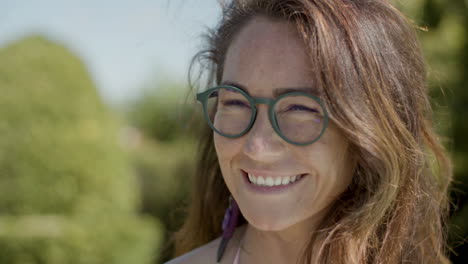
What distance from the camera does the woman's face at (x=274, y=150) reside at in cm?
167

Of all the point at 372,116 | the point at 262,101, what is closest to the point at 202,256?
the point at 262,101

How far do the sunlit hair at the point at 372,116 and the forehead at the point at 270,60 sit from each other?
0.03m

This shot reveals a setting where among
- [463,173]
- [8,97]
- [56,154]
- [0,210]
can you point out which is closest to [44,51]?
[8,97]

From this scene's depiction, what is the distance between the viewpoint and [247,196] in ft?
5.88

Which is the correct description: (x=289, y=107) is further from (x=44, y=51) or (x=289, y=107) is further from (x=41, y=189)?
(x=44, y=51)

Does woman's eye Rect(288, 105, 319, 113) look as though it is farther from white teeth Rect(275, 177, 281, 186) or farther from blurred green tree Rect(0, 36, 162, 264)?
blurred green tree Rect(0, 36, 162, 264)

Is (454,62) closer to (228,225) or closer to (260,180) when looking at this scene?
(228,225)

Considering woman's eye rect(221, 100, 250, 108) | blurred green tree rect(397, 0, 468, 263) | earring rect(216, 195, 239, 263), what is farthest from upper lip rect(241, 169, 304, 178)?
blurred green tree rect(397, 0, 468, 263)

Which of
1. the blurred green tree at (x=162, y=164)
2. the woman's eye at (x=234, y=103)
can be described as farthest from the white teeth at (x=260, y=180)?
the blurred green tree at (x=162, y=164)

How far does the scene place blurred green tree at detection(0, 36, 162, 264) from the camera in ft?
14.8

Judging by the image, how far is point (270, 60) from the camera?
1688mm

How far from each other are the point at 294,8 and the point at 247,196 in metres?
0.64

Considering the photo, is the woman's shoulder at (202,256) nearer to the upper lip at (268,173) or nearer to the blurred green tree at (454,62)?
the upper lip at (268,173)

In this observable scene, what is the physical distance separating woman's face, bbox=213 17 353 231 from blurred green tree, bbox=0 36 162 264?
3168 mm
